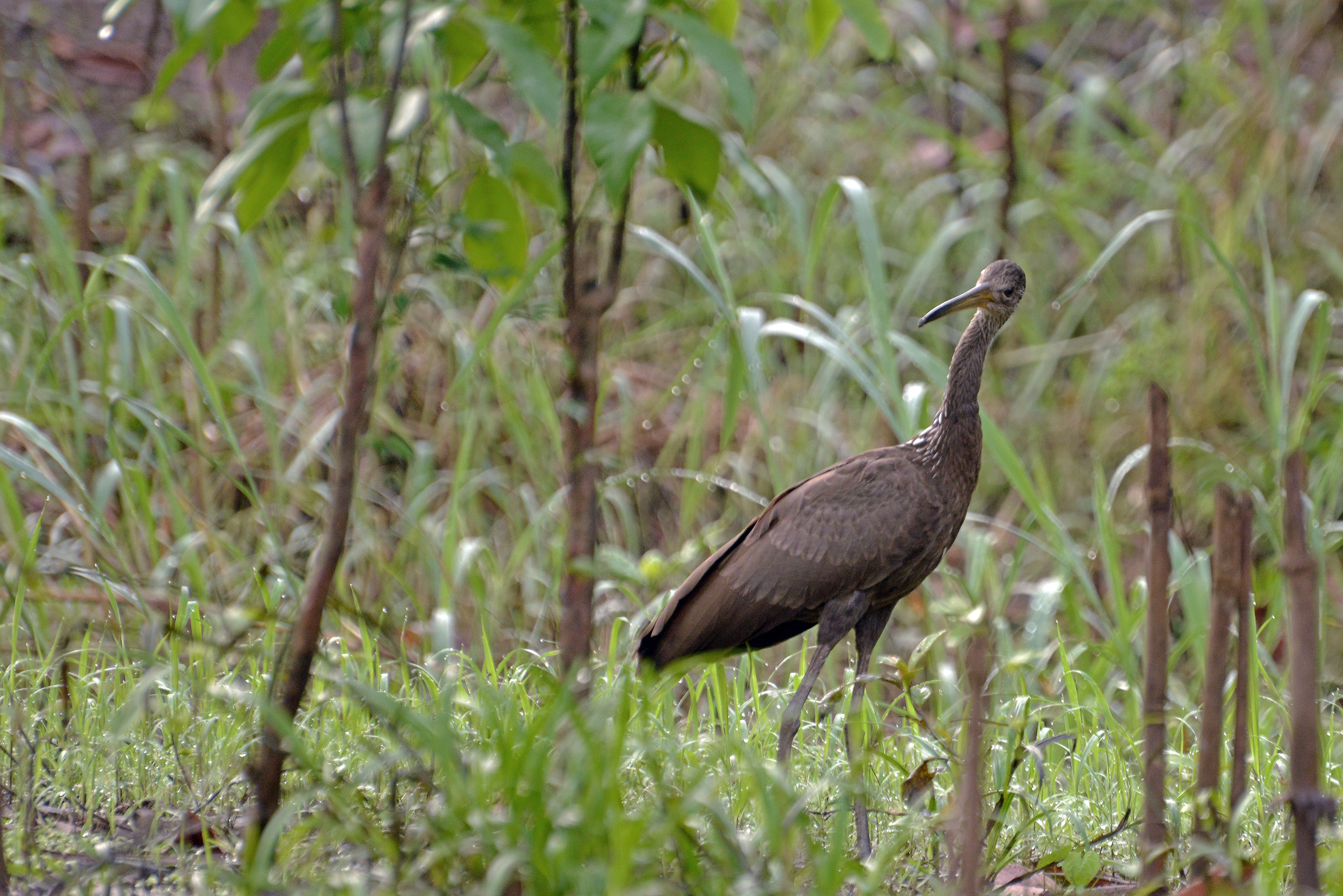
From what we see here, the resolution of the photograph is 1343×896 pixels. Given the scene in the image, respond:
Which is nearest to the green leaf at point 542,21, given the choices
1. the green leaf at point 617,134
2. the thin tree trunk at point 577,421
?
the thin tree trunk at point 577,421

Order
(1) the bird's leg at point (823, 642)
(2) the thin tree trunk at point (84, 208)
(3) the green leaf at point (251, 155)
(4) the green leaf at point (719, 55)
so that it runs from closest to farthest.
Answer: (4) the green leaf at point (719, 55), (3) the green leaf at point (251, 155), (1) the bird's leg at point (823, 642), (2) the thin tree trunk at point (84, 208)

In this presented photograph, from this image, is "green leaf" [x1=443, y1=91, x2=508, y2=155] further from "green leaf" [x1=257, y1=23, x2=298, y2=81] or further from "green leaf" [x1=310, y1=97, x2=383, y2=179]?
"green leaf" [x1=257, y1=23, x2=298, y2=81]

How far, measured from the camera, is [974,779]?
147 cm

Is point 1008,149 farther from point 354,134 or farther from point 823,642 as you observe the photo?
point 354,134

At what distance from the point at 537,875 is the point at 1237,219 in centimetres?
442

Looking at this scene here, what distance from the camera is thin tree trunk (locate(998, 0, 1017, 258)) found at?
5.36 meters

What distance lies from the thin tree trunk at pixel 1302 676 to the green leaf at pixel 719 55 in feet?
2.56

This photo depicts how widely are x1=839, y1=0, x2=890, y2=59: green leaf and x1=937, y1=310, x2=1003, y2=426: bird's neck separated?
1138 mm

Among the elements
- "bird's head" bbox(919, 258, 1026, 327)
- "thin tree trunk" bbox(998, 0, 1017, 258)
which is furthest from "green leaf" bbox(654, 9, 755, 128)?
"thin tree trunk" bbox(998, 0, 1017, 258)

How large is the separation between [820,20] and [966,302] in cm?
114

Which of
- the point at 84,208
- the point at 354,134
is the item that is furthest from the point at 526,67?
the point at 84,208

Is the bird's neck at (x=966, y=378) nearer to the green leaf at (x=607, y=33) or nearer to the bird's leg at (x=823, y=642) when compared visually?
the bird's leg at (x=823, y=642)

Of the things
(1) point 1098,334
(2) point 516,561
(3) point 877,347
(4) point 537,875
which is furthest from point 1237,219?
(4) point 537,875

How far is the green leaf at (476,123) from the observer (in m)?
1.69
